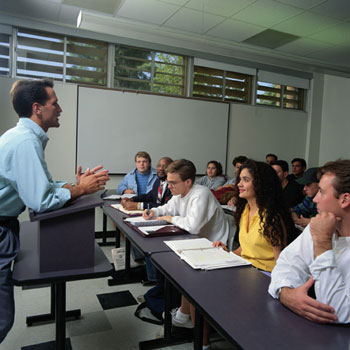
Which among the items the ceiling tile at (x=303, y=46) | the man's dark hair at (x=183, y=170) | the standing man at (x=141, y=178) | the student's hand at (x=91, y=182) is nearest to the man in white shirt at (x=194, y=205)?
the man's dark hair at (x=183, y=170)

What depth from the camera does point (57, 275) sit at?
4.34 feet

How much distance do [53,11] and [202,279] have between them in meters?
4.13

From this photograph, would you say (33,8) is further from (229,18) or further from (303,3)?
(303,3)

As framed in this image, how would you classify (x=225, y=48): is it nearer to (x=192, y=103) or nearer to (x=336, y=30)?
(x=192, y=103)

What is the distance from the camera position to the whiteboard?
4570mm

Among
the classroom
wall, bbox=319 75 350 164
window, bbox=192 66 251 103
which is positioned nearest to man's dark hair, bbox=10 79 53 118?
the classroom

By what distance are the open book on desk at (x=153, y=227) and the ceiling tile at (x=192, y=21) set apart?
3.09 metres

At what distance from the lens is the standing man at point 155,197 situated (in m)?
2.83

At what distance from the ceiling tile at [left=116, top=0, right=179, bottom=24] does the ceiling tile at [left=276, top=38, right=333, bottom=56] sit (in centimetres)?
219

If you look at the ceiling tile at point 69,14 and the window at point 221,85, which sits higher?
the ceiling tile at point 69,14

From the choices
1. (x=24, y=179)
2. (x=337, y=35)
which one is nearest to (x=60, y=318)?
(x=24, y=179)

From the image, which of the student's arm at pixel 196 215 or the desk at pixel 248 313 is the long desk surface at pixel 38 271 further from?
the student's arm at pixel 196 215

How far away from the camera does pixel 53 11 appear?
13.2ft

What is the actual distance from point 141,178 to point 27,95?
256cm
